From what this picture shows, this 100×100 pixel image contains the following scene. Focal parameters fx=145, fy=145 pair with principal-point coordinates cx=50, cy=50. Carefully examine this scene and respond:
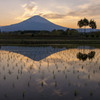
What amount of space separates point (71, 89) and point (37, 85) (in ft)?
5.29

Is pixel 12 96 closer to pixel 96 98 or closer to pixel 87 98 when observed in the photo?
pixel 87 98

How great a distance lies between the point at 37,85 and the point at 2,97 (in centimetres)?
184

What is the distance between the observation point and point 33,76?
8.42 meters

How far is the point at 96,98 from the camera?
17.8 ft

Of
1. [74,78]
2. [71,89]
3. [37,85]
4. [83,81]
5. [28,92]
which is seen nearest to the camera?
[28,92]

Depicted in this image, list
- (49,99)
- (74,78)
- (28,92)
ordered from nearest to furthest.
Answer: (49,99) → (28,92) → (74,78)

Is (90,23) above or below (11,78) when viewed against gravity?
above

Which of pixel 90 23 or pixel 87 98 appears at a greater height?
Answer: pixel 90 23

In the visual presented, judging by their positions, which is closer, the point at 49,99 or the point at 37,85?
the point at 49,99

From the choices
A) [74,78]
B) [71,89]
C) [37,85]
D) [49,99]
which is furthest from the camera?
[74,78]

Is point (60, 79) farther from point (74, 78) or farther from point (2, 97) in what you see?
point (2, 97)

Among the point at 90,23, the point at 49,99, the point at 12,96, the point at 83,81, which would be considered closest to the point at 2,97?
the point at 12,96

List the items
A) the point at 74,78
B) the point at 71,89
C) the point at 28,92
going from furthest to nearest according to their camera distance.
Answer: the point at 74,78 → the point at 71,89 → the point at 28,92

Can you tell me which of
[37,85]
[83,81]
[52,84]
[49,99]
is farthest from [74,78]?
[49,99]
